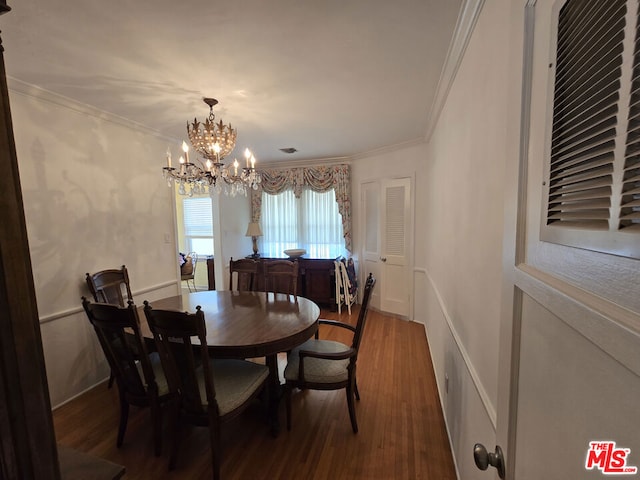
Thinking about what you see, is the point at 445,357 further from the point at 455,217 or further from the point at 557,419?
the point at 557,419

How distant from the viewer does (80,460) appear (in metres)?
0.69

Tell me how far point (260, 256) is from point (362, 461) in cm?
356

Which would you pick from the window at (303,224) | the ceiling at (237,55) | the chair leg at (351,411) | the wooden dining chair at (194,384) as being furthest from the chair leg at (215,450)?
the window at (303,224)

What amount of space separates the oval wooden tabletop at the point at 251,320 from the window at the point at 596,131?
1473 millimetres

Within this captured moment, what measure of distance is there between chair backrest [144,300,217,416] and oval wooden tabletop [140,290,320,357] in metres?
0.15

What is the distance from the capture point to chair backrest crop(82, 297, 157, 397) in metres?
1.51

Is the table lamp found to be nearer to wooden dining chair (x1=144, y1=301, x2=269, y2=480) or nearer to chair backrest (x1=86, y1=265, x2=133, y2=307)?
chair backrest (x1=86, y1=265, x2=133, y2=307)

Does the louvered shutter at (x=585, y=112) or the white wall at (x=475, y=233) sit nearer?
the louvered shutter at (x=585, y=112)

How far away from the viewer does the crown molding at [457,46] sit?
1277 mm

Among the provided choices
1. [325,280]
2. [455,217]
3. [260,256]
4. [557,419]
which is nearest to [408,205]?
[325,280]

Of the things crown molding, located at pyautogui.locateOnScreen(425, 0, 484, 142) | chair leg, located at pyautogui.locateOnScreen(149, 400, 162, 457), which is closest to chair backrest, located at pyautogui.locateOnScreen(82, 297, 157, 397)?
chair leg, located at pyautogui.locateOnScreen(149, 400, 162, 457)

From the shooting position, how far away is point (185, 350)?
1435 millimetres

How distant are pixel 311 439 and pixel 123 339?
1338mm

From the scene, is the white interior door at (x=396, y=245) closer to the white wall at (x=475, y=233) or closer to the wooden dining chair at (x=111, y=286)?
the white wall at (x=475, y=233)
